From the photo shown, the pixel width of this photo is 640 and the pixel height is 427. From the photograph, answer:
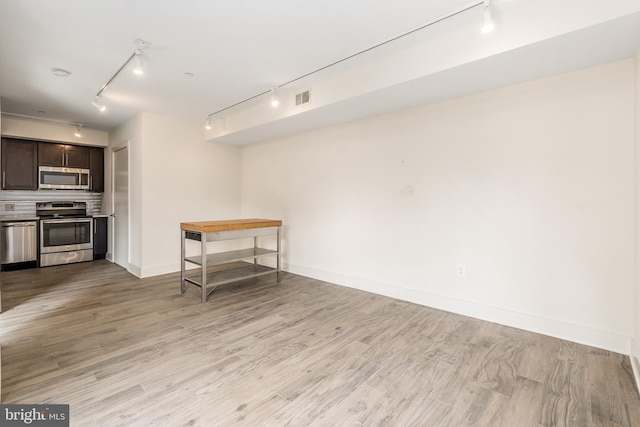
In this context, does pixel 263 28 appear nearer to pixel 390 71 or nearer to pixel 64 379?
pixel 390 71

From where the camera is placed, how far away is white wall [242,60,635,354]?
2.43m

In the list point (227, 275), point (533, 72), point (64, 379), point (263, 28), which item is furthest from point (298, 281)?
point (533, 72)

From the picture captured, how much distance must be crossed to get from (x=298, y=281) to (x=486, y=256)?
2.56 m

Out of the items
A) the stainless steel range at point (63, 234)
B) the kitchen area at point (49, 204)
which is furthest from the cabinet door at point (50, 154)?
the stainless steel range at point (63, 234)

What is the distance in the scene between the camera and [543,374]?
210 cm

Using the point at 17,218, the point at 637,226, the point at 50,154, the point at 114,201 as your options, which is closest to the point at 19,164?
the point at 50,154

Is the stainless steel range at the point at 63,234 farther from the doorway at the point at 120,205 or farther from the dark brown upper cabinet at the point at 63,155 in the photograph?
the dark brown upper cabinet at the point at 63,155

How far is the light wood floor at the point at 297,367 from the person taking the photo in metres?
1.71

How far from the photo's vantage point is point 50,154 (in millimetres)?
5363

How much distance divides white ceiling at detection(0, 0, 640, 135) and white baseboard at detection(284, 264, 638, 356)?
2.20 meters

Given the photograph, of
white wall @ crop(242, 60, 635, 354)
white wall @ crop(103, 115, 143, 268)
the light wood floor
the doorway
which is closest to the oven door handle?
the doorway

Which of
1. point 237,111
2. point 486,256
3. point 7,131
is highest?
point 237,111

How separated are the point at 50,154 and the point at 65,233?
1452 millimetres

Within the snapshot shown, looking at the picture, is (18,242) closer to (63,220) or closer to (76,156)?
(63,220)
